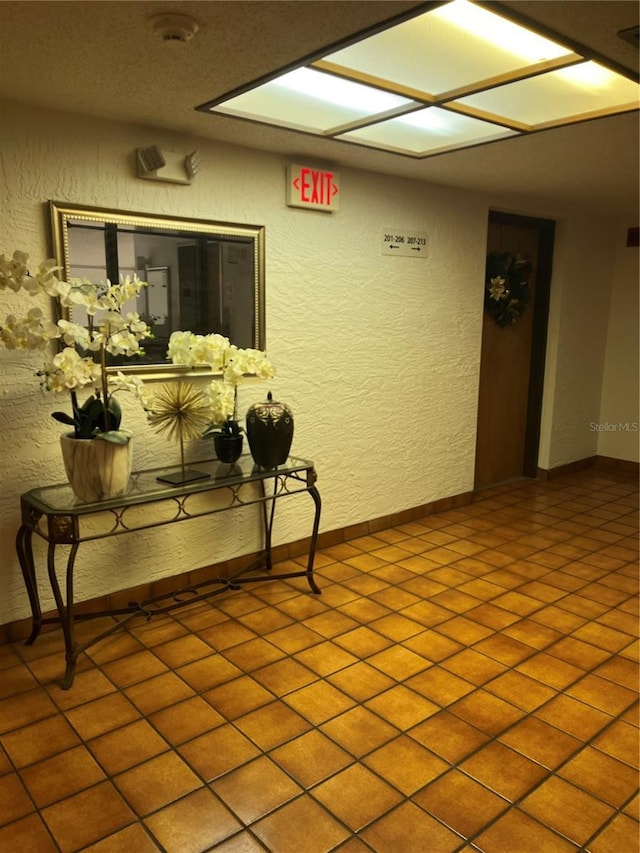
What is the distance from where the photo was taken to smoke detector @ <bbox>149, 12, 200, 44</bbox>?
5.31ft

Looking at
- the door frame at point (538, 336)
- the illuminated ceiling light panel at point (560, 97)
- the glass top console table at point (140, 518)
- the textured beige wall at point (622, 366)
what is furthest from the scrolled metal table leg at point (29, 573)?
the textured beige wall at point (622, 366)

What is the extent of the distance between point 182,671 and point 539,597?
178 cm

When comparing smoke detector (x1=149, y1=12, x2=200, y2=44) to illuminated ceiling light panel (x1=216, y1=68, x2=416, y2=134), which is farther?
illuminated ceiling light panel (x1=216, y1=68, x2=416, y2=134)

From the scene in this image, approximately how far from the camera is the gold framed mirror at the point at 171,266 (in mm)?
2570

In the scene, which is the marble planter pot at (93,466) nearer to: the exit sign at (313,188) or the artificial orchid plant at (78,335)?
the artificial orchid plant at (78,335)

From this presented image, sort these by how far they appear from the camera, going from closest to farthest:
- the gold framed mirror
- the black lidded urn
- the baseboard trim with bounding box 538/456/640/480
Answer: the gold framed mirror < the black lidded urn < the baseboard trim with bounding box 538/456/640/480

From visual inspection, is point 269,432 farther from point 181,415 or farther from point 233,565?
point 233,565

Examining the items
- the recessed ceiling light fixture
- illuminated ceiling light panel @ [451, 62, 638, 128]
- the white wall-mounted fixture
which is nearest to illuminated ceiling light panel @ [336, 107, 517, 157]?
the recessed ceiling light fixture

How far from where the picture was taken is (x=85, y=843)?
1.66 metres

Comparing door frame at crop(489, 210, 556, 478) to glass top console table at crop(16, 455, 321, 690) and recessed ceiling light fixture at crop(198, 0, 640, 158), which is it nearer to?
recessed ceiling light fixture at crop(198, 0, 640, 158)

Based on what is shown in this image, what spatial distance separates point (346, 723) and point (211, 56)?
2.19m

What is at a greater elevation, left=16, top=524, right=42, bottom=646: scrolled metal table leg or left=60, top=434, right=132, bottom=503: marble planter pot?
left=60, top=434, right=132, bottom=503: marble planter pot

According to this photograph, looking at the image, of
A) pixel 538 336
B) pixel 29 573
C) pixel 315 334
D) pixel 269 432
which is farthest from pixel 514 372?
pixel 29 573

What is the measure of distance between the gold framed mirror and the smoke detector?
3.35 ft
